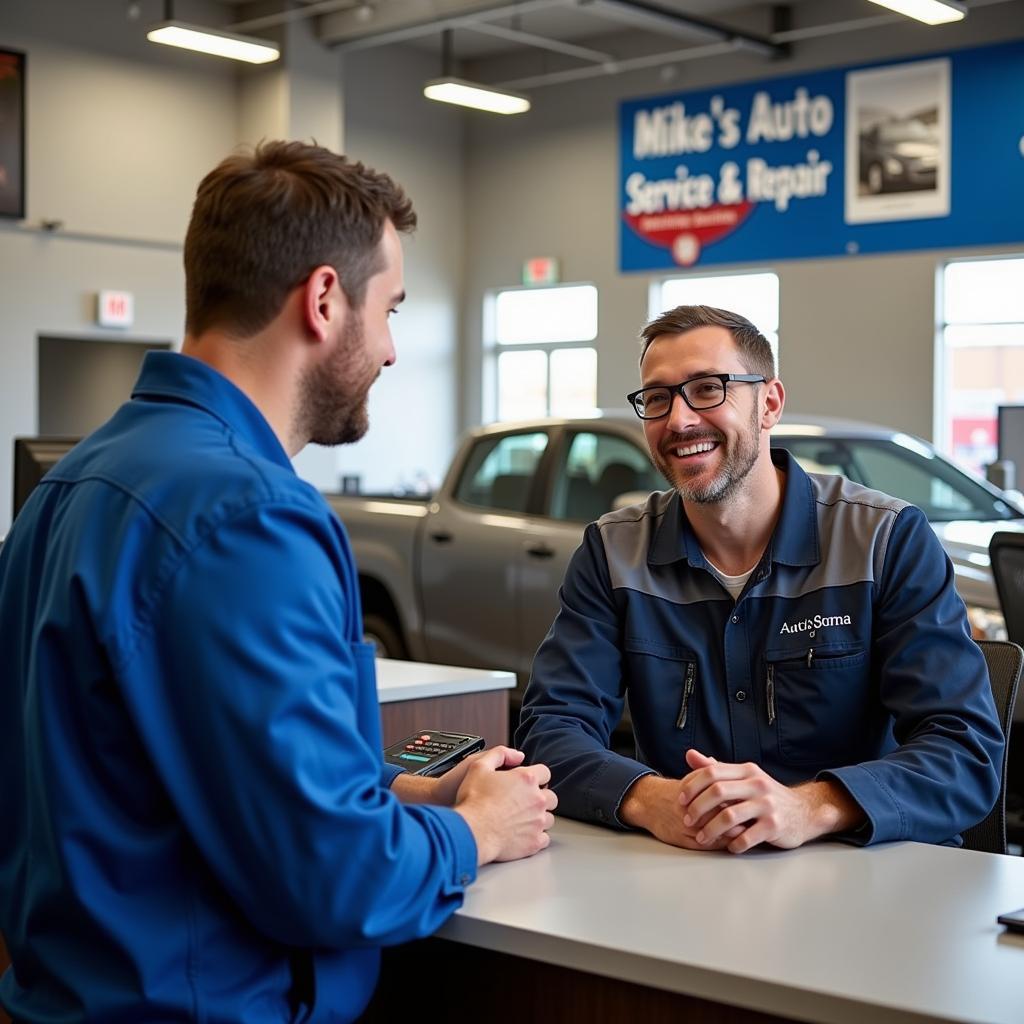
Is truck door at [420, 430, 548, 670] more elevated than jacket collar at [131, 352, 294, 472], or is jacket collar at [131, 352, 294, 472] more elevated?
jacket collar at [131, 352, 294, 472]

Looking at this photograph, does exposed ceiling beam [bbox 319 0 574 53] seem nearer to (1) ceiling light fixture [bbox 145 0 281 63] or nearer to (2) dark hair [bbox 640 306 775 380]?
(1) ceiling light fixture [bbox 145 0 281 63]

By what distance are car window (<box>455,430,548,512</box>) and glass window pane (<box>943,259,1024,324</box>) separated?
5.48 meters

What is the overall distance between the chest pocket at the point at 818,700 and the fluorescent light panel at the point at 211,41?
26.8 ft

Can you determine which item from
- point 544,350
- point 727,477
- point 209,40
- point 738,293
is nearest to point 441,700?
point 727,477

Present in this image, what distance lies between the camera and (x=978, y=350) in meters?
10.5

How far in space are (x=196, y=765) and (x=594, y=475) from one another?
4.72 metres

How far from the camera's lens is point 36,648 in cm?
134

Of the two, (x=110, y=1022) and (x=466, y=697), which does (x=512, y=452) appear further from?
(x=110, y=1022)

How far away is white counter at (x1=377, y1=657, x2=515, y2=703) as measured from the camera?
317 cm

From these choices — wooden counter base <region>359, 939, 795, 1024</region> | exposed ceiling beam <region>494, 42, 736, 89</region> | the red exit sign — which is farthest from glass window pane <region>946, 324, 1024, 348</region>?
wooden counter base <region>359, 939, 795, 1024</region>

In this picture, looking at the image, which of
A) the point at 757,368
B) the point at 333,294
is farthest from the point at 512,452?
the point at 333,294

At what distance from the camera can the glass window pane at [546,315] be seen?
1291 cm

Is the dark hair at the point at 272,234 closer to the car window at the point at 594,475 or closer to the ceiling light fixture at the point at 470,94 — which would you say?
the car window at the point at 594,475

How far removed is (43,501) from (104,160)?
1041 cm
